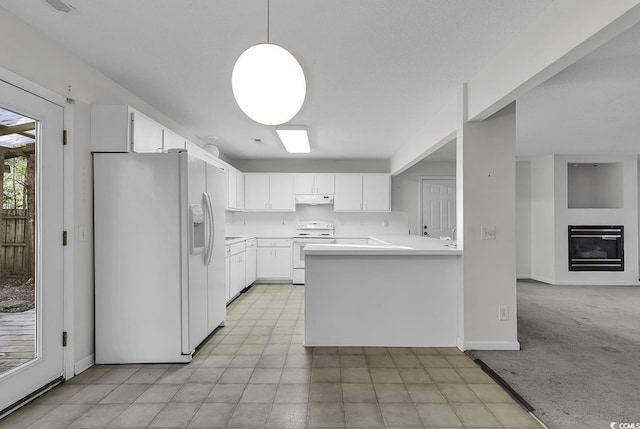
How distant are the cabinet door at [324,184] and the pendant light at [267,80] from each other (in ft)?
16.7

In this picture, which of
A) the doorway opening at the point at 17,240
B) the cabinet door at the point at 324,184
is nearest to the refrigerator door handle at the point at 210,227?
the doorway opening at the point at 17,240

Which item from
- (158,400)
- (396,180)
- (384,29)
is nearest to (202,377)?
(158,400)

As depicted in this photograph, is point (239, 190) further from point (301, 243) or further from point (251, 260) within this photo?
point (301, 243)

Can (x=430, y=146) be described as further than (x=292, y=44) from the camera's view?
Yes

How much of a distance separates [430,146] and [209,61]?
2.69m

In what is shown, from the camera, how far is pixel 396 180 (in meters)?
7.07

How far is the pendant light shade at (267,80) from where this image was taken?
1.51 m

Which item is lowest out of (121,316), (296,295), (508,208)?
(296,295)

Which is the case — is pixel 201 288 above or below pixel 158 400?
above

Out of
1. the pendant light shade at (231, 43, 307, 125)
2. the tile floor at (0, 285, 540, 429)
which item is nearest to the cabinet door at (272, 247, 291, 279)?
the tile floor at (0, 285, 540, 429)

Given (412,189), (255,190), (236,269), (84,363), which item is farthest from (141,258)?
(412,189)

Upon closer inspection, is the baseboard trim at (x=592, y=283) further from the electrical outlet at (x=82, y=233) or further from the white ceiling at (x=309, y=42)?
the electrical outlet at (x=82, y=233)

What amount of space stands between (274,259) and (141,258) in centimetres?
376

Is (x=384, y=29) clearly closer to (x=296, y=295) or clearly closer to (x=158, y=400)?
(x=158, y=400)
